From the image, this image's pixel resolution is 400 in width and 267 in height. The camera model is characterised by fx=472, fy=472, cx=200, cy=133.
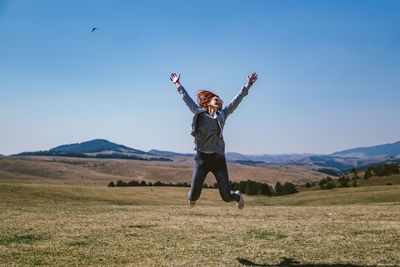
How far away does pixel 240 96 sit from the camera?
13.0 metres

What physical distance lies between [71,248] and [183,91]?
5.81m

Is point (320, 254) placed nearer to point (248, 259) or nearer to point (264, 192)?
point (248, 259)

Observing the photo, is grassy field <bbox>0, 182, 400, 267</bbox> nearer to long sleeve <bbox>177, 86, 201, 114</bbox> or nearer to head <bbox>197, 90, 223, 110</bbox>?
long sleeve <bbox>177, 86, 201, 114</bbox>

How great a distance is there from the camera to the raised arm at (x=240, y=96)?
12719mm

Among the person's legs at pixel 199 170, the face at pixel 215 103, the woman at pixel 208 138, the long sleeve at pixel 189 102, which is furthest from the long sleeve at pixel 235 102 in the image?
the person's legs at pixel 199 170

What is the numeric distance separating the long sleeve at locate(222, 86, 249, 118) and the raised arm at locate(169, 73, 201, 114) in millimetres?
813

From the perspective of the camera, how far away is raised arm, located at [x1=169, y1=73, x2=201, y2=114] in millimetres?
12285

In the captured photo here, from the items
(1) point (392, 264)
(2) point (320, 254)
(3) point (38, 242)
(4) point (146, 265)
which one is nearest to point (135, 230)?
(3) point (38, 242)

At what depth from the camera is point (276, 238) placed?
51.2 feet

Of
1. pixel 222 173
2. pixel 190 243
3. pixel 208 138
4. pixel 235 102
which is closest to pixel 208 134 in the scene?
pixel 208 138

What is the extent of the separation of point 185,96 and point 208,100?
2.07 feet

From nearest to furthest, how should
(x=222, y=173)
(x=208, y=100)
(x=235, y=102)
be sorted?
(x=222, y=173) < (x=208, y=100) < (x=235, y=102)

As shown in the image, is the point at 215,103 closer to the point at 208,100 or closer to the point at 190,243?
the point at 208,100

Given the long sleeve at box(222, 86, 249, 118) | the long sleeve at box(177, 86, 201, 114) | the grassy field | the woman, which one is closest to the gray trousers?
the woman
